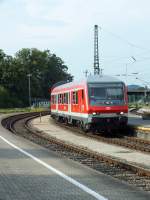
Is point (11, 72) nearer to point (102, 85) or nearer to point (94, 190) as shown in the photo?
point (102, 85)

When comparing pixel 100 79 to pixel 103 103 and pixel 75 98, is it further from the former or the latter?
pixel 75 98

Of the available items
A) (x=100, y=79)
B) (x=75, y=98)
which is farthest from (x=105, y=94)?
(x=75, y=98)

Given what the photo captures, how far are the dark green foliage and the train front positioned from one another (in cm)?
9105

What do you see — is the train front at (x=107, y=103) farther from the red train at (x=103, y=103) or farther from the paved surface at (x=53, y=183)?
the paved surface at (x=53, y=183)

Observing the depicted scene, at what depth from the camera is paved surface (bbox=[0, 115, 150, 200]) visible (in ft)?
33.0

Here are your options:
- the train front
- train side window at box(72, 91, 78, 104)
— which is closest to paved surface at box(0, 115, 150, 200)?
the train front

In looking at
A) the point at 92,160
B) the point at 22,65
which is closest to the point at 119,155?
the point at 92,160

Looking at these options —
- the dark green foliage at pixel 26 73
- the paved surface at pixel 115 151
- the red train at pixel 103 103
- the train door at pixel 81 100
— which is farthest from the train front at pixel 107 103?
the dark green foliage at pixel 26 73

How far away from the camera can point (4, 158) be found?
55.7 feet

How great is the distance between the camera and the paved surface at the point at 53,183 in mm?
10055

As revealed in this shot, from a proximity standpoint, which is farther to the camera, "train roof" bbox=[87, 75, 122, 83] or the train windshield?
"train roof" bbox=[87, 75, 122, 83]

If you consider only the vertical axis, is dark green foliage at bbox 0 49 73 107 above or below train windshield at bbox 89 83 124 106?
above

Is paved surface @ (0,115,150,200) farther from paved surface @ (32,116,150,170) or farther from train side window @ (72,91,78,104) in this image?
train side window @ (72,91,78,104)

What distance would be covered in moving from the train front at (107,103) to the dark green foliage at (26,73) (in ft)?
299
